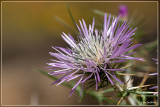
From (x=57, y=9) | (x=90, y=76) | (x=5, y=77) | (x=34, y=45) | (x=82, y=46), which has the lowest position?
(x=90, y=76)

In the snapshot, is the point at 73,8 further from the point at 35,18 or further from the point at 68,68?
the point at 68,68

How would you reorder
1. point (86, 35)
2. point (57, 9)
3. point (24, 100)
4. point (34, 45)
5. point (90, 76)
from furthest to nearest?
point (34, 45), point (57, 9), point (24, 100), point (86, 35), point (90, 76)

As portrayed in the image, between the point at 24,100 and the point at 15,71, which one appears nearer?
the point at 24,100

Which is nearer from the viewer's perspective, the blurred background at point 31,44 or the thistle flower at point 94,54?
the thistle flower at point 94,54

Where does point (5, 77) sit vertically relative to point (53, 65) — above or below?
above

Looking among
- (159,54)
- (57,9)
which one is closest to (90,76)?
(159,54)

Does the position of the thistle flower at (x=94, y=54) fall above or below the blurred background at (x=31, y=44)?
below

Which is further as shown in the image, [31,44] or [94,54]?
[31,44]

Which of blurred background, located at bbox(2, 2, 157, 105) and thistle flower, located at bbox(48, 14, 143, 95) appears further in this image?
blurred background, located at bbox(2, 2, 157, 105)
